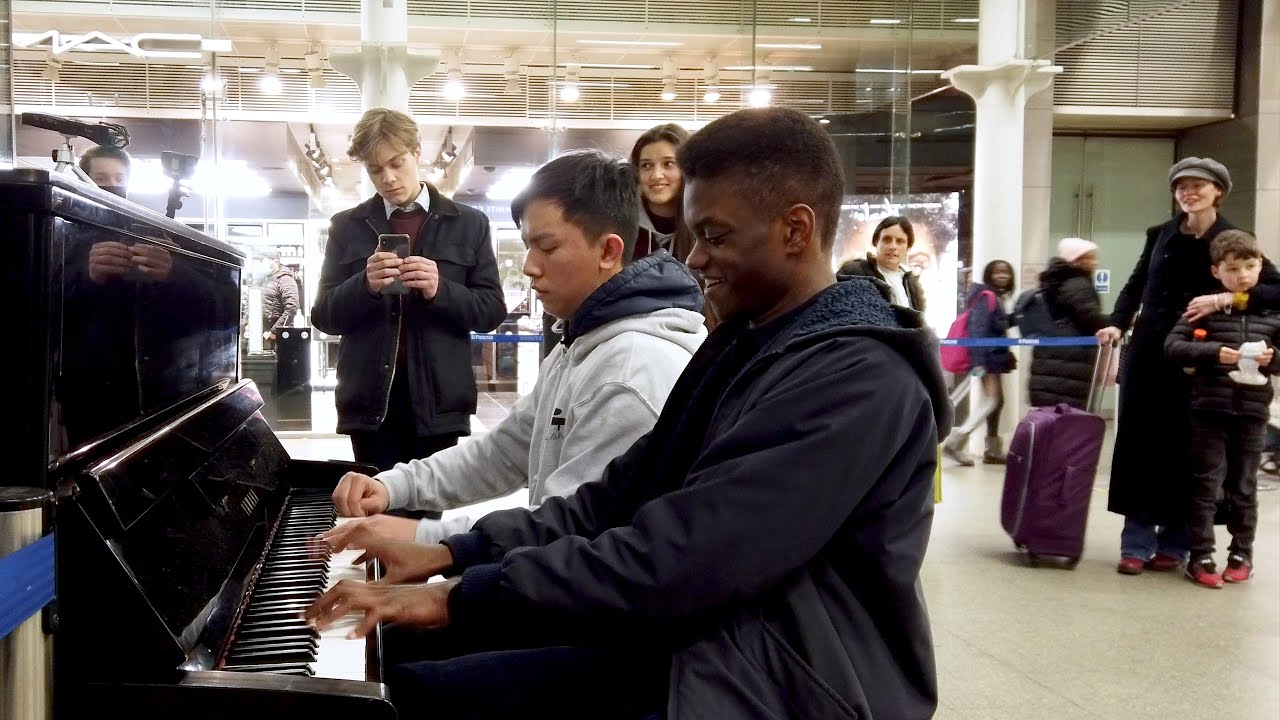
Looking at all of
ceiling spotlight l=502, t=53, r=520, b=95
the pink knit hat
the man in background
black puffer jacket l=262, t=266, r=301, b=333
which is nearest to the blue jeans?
the pink knit hat

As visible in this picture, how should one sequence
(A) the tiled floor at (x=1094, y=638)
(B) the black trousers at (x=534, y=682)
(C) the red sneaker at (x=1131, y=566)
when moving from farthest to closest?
(C) the red sneaker at (x=1131, y=566), (A) the tiled floor at (x=1094, y=638), (B) the black trousers at (x=534, y=682)

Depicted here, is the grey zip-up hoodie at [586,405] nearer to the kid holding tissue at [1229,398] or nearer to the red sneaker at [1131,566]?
the kid holding tissue at [1229,398]

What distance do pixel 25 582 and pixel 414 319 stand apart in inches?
81.8

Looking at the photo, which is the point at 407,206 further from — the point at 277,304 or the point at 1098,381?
the point at 277,304

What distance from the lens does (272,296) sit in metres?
8.59

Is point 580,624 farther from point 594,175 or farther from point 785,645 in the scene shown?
point 594,175

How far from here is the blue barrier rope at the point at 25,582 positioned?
3.00ft

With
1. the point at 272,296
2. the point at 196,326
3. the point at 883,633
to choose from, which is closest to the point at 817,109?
the point at 272,296

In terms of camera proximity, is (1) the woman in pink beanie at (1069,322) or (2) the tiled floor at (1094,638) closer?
(2) the tiled floor at (1094,638)

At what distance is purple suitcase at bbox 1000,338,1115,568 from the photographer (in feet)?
15.3

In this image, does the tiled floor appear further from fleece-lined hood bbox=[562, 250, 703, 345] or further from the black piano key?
the black piano key

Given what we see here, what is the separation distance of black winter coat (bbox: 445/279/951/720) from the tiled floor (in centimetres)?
178

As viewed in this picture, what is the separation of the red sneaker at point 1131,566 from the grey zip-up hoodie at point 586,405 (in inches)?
137

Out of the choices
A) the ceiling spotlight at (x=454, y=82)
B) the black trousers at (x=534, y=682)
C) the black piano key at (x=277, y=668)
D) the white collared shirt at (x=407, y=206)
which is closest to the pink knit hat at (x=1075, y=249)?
the white collared shirt at (x=407, y=206)
